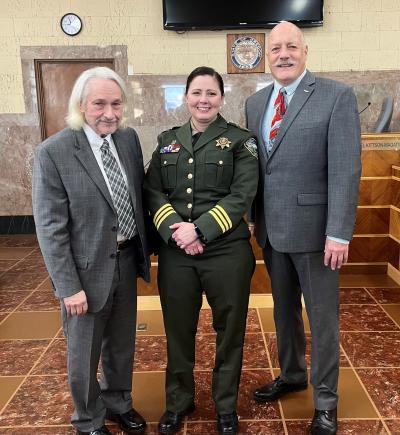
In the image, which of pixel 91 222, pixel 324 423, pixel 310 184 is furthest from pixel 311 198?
pixel 324 423

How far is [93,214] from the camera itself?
1834mm

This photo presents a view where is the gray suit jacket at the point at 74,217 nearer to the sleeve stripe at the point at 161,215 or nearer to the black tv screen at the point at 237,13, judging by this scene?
the sleeve stripe at the point at 161,215

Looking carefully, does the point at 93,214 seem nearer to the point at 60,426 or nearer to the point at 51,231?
the point at 51,231

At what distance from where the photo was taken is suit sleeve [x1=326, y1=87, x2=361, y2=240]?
74.4 inches

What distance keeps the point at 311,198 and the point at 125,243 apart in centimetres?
81

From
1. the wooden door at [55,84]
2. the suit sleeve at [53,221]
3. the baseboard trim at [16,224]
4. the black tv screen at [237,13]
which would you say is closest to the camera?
the suit sleeve at [53,221]

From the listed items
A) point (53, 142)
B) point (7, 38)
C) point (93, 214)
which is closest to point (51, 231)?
point (93, 214)

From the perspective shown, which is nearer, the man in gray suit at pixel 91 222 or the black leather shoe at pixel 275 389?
the man in gray suit at pixel 91 222

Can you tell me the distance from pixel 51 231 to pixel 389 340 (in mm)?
2319

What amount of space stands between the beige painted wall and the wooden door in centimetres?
25

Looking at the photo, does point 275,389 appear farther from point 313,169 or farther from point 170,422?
point 313,169

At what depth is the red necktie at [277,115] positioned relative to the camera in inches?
80.3

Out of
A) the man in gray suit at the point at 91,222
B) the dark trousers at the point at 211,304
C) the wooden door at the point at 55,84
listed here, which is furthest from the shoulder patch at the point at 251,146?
the wooden door at the point at 55,84

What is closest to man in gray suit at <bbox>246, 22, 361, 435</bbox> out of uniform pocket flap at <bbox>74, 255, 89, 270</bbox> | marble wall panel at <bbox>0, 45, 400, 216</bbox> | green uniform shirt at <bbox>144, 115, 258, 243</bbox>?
green uniform shirt at <bbox>144, 115, 258, 243</bbox>
